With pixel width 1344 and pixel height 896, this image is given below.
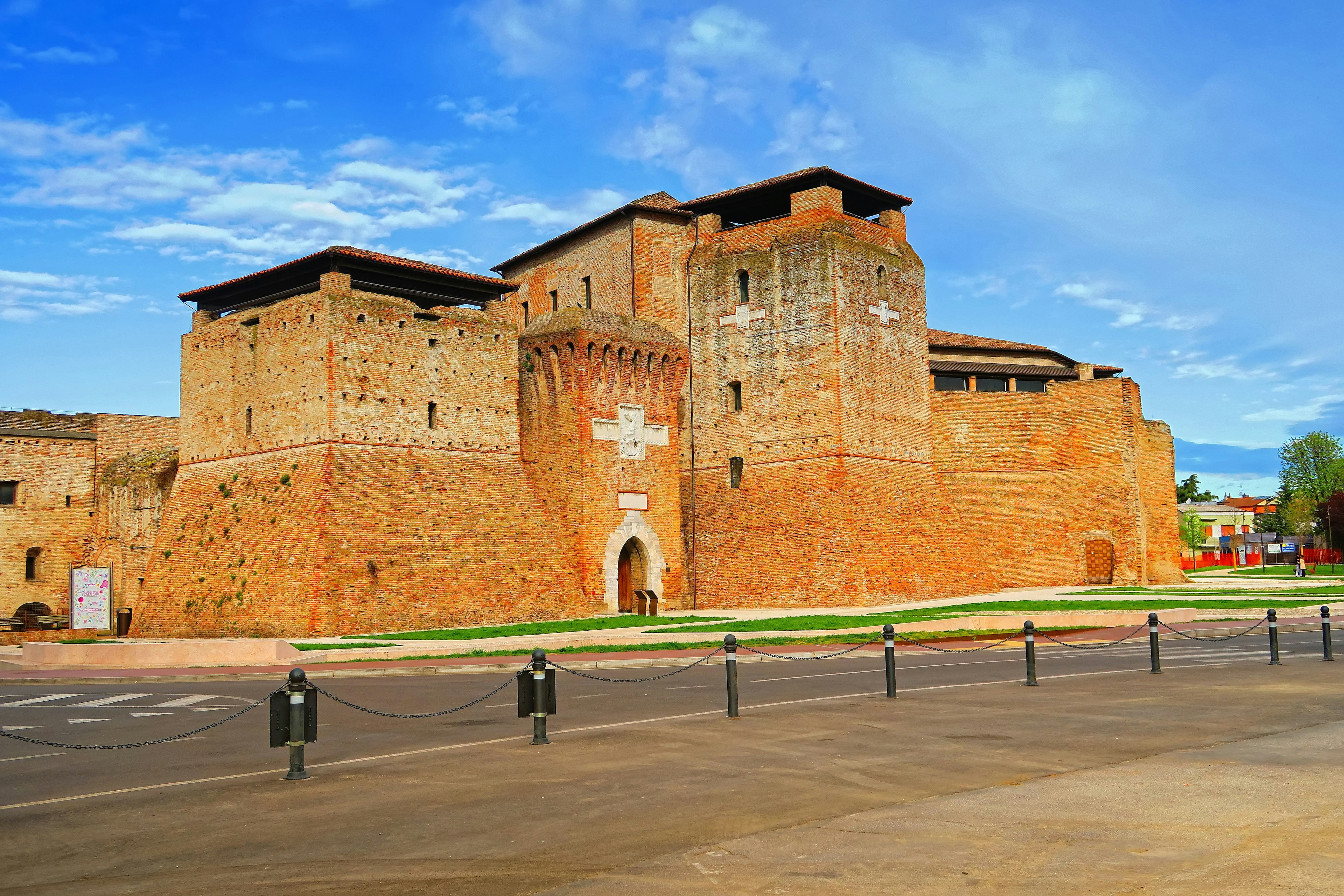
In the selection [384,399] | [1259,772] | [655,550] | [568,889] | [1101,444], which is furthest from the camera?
[1101,444]

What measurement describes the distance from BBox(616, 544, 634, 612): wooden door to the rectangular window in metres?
5.98

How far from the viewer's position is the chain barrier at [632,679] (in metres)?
15.2

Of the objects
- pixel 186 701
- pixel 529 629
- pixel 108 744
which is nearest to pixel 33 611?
pixel 529 629

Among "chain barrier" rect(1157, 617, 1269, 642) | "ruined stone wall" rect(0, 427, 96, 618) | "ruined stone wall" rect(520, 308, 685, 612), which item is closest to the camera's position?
"chain barrier" rect(1157, 617, 1269, 642)

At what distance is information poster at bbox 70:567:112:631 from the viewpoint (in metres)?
31.2

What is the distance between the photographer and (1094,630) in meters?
26.3

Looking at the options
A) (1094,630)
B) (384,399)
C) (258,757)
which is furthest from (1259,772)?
(384,399)

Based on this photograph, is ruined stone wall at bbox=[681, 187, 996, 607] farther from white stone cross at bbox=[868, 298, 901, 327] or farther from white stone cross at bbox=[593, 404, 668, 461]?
white stone cross at bbox=[593, 404, 668, 461]

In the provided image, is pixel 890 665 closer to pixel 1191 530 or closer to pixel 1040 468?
pixel 1040 468

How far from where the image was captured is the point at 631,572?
37.5 metres

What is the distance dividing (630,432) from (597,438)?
147 cm

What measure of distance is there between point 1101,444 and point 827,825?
135 feet

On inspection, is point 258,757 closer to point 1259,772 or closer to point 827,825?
point 827,825

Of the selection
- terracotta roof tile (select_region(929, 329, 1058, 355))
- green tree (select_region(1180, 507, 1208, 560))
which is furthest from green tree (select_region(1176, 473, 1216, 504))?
terracotta roof tile (select_region(929, 329, 1058, 355))
